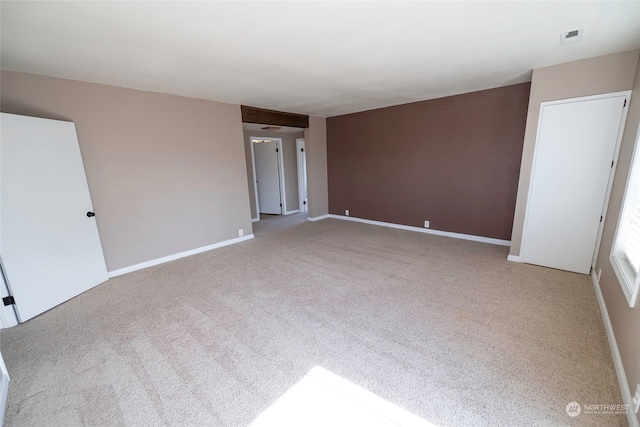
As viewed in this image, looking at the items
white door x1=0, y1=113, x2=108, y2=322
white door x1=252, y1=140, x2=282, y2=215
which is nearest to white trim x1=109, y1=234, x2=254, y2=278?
white door x1=0, y1=113, x2=108, y2=322

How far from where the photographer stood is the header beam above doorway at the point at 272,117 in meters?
4.45

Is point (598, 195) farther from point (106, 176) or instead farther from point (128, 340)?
point (106, 176)

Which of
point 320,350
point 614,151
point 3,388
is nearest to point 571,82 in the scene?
point 614,151

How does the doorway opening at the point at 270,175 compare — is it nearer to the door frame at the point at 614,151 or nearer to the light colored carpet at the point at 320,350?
the light colored carpet at the point at 320,350

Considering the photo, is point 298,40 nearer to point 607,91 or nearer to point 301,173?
point 607,91

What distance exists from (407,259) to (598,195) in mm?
2142

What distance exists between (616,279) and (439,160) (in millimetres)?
2812

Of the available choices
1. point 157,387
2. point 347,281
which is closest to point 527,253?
point 347,281

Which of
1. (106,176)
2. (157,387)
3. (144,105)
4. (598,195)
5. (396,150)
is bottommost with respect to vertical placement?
(157,387)

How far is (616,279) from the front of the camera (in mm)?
2023

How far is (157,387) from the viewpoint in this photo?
1639mm

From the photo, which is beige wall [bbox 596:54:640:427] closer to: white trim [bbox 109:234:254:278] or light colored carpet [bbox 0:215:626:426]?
light colored carpet [bbox 0:215:626:426]

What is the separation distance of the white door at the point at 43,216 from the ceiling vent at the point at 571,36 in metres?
4.78

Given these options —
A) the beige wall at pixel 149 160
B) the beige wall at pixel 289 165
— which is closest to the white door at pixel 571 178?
the beige wall at pixel 149 160
